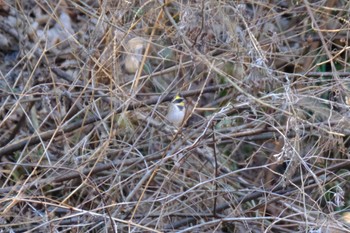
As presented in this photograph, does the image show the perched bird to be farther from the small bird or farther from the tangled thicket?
the small bird

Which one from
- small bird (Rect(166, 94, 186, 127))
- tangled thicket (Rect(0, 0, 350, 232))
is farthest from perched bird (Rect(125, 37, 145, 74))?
small bird (Rect(166, 94, 186, 127))

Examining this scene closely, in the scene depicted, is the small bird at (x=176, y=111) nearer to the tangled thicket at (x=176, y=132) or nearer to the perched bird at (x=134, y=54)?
the tangled thicket at (x=176, y=132)

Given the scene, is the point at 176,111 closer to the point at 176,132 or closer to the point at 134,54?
the point at 176,132

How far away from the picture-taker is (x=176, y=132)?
162 inches

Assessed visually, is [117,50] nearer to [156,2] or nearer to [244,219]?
[156,2]

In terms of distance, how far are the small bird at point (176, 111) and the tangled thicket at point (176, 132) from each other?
4 centimetres

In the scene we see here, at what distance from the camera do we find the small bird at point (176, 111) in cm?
443

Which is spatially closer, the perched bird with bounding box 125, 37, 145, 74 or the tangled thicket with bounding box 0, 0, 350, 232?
the tangled thicket with bounding box 0, 0, 350, 232

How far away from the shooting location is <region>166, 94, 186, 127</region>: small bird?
443 centimetres

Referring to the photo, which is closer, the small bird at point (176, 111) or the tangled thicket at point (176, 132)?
the tangled thicket at point (176, 132)

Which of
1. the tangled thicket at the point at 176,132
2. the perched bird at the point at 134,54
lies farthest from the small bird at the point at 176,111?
the perched bird at the point at 134,54

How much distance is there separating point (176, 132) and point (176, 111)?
351 millimetres

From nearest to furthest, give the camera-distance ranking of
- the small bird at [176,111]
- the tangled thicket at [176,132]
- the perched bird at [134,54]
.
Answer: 1. the tangled thicket at [176,132]
2. the perched bird at [134,54]
3. the small bird at [176,111]

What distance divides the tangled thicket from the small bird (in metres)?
0.04
